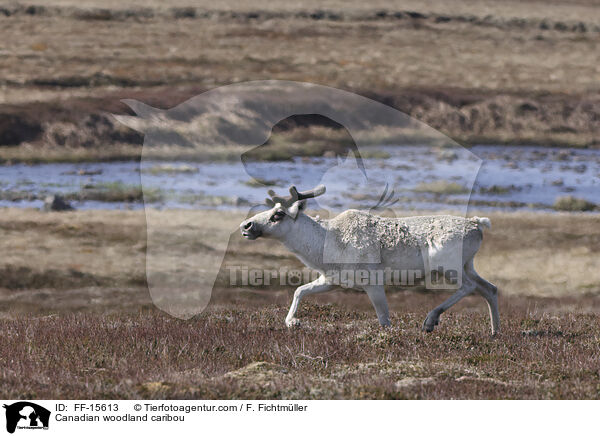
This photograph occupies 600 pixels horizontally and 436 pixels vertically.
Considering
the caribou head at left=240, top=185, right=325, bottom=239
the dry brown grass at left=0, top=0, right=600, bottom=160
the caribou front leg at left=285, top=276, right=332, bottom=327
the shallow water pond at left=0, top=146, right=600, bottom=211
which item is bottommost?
the shallow water pond at left=0, top=146, right=600, bottom=211

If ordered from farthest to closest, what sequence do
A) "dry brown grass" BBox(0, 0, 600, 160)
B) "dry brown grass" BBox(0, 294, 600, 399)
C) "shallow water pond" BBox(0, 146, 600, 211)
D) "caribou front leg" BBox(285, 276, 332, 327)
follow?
"dry brown grass" BBox(0, 0, 600, 160) < "shallow water pond" BBox(0, 146, 600, 211) < "caribou front leg" BBox(285, 276, 332, 327) < "dry brown grass" BBox(0, 294, 600, 399)

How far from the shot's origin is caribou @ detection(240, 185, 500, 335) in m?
13.1

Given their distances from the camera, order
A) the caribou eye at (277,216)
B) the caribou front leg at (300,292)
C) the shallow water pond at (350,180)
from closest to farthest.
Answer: the caribou front leg at (300,292) < the caribou eye at (277,216) < the shallow water pond at (350,180)

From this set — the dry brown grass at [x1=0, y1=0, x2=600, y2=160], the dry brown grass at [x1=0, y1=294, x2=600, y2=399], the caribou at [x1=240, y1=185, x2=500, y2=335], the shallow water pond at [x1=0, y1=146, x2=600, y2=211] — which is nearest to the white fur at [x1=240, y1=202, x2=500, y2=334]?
the caribou at [x1=240, y1=185, x2=500, y2=335]

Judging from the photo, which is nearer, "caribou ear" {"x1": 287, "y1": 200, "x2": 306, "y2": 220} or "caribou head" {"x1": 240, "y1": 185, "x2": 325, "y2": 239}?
"caribou head" {"x1": 240, "y1": 185, "x2": 325, "y2": 239}

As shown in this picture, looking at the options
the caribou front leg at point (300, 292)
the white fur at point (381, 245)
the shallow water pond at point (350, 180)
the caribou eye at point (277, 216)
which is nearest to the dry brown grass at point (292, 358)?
the caribou front leg at point (300, 292)

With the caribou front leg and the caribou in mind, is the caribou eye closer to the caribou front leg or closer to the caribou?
the caribou

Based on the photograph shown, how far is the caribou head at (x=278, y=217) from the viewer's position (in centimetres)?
1316

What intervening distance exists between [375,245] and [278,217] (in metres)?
1.56

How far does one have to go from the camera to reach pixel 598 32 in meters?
83.0

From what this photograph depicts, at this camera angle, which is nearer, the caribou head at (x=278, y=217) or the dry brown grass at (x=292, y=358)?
the dry brown grass at (x=292, y=358)

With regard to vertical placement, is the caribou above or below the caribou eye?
below

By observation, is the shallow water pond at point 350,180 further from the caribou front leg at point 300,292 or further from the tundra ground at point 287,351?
the caribou front leg at point 300,292

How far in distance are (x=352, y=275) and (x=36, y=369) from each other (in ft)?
16.1
